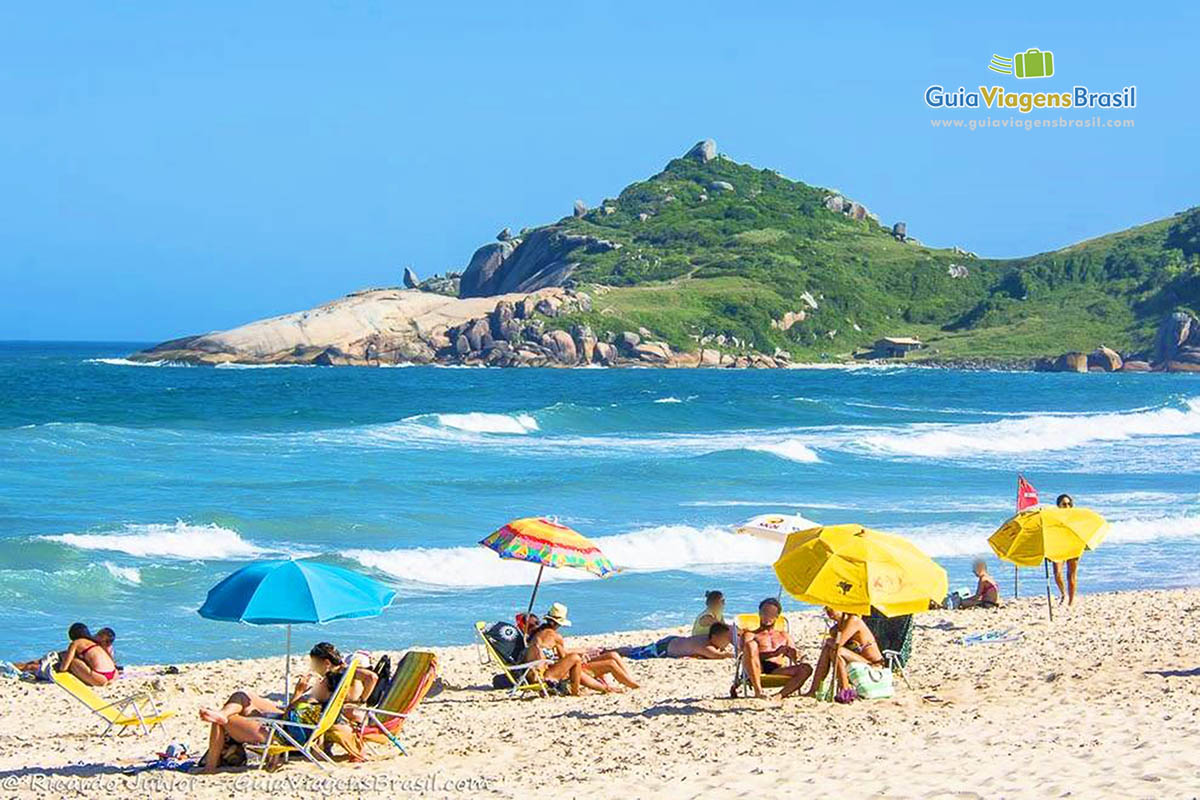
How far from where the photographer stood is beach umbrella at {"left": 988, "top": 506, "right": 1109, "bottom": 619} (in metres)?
15.4

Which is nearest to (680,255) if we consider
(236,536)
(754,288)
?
(754,288)

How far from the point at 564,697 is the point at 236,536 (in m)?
12.2

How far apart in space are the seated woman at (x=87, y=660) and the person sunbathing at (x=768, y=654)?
5.51 metres

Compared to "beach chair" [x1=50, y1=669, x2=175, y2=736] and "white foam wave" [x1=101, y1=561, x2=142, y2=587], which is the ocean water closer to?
"white foam wave" [x1=101, y1=561, x2=142, y2=587]

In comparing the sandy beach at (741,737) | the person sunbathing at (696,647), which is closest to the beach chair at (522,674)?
the sandy beach at (741,737)

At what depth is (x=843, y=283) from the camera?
134 m

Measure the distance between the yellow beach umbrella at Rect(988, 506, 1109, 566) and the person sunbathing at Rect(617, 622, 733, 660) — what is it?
308 cm

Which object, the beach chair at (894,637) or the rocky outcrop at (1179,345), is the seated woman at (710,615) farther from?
the rocky outcrop at (1179,345)

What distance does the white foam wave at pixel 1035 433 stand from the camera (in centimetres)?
4291

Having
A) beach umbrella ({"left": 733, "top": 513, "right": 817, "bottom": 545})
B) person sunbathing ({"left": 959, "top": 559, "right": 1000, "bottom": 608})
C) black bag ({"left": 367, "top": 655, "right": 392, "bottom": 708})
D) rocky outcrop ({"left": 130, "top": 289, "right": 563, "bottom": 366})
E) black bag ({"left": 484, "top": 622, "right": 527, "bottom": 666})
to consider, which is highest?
rocky outcrop ({"left": 130, "top": 289, "right": 563, "bottom": 366})

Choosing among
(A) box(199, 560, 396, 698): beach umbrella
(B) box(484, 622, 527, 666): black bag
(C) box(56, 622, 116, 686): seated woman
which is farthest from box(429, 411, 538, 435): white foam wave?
(A) box(199, 560, 396, 698): beach umbrella

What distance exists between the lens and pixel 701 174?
178 m

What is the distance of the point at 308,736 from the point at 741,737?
2.91 metres

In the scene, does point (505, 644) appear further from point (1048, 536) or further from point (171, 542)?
point (171, 542)
